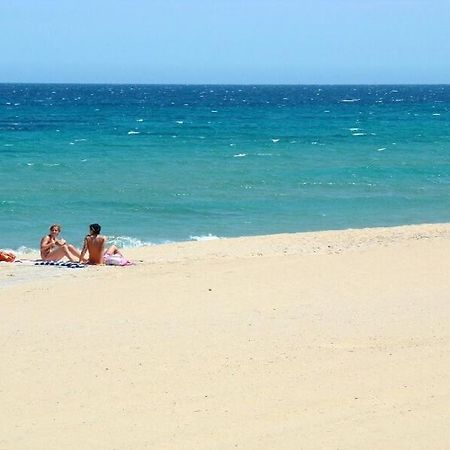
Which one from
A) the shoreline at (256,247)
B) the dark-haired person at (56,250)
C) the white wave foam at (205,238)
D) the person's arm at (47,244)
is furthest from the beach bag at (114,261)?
the white wave foam at (205,238)

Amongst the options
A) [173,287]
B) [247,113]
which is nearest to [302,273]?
[173,287]

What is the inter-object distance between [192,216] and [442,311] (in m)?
12.6

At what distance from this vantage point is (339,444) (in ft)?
20.1

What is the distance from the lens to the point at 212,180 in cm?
2934

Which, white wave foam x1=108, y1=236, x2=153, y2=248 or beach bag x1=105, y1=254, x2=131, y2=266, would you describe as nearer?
beach bag x1=105, y1=254, x2=131, y2=266

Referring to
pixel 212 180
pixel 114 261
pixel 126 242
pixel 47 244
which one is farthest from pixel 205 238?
pixel 212 180

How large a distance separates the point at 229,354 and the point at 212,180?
829 inches

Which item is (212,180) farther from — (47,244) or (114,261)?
(114,261)

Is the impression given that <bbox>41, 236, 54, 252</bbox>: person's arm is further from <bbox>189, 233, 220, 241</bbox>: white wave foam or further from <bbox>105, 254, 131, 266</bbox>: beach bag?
<bbox>189, 233, 220, 241</bbox>: white wave foam

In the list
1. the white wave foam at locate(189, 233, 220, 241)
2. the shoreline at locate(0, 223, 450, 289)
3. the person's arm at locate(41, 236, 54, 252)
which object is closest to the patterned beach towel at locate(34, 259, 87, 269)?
the shoreline at locate(0, 223, 450, 289)

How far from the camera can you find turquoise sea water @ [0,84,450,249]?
21.4m

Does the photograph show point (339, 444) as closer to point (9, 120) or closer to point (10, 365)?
point (10, 365)

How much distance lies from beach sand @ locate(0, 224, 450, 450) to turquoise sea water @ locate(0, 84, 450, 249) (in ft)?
22.1

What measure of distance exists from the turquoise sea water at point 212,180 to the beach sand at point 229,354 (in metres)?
6.75
